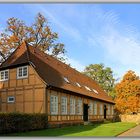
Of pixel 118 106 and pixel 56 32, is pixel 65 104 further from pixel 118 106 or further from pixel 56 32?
pixel 56 32

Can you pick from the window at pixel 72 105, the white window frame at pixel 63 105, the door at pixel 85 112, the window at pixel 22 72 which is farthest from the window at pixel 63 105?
the door at pixel 85 112

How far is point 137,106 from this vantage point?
19.5 meters

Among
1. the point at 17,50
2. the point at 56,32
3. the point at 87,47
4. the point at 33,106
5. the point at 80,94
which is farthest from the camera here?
the point at 80,94

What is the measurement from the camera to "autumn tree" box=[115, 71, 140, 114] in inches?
761

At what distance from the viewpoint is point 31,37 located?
22812 mm

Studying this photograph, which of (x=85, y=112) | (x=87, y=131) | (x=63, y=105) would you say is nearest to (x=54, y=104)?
(x=63, y=105)

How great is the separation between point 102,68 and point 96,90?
6.38 metres

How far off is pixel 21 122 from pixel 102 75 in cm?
609

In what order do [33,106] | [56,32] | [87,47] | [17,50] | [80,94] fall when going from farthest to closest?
1. [80,94]
2. [17,50]
3. [33,106]
4. [56,32]
5. [87,47]

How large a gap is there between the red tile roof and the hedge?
2.20m

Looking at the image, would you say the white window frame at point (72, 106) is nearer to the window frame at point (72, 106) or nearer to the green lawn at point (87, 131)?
the window frame at point (72, 106)

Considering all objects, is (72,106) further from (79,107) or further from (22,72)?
(22,72)

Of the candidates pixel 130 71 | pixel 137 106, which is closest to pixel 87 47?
pixel 130 71

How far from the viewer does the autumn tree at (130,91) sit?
761 inches
